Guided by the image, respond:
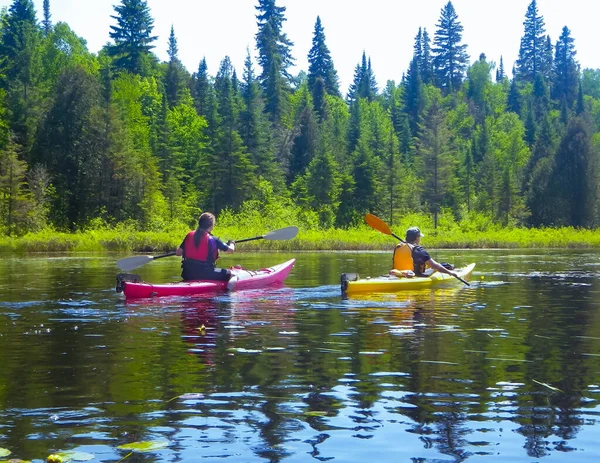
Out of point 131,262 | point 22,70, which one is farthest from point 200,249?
point 22,70

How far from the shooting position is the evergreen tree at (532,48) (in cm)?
13212

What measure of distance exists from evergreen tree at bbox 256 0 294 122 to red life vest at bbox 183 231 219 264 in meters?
73.8

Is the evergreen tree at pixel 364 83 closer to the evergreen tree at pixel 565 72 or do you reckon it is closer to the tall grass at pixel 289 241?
the evergreen tree at pixel 565 72

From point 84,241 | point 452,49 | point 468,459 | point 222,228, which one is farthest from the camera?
point 452,49

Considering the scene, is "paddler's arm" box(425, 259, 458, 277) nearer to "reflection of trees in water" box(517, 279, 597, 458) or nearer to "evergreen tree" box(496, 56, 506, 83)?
"reflection of trees in water" box(517, 279, 597, 458)

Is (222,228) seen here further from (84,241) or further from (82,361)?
(82,361)

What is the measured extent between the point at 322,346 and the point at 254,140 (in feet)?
208

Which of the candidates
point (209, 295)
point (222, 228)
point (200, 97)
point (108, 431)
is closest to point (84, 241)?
point (222, 228)

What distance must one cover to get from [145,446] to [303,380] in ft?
8.65

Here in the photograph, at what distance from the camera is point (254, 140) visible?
73.7 m

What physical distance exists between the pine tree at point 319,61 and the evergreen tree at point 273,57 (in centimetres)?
507

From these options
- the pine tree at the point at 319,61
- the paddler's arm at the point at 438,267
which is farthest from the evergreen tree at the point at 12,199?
the pine tree at the point at 319,61

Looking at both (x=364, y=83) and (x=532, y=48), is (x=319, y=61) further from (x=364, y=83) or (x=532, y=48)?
(x=532, y=48)

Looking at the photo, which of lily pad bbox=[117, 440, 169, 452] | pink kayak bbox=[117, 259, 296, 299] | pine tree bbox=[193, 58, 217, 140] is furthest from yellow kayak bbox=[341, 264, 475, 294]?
pine tree bbox=[193, 58, 217, 140]
